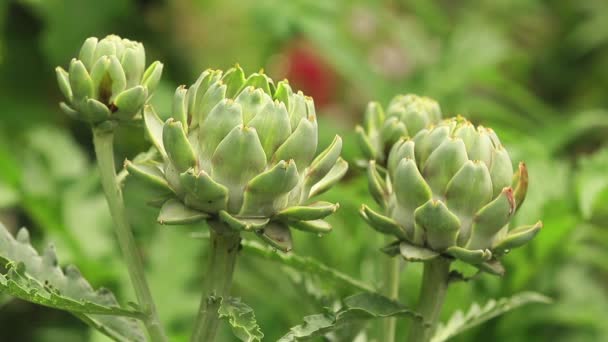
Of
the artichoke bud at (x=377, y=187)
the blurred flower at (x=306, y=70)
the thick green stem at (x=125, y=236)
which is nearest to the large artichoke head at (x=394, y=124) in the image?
the artichoke bud at (x=377, y=187)

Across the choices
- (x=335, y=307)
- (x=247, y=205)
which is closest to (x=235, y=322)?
(x=247, y=205)

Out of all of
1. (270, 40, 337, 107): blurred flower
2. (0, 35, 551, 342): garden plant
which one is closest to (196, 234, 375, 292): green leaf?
(0, 35, 551, 342): garden plant

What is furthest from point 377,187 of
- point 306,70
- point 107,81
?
point 306,70

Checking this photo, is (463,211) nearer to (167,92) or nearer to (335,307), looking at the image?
(335,307)

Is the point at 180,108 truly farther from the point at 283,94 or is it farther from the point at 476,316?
the point at 476,316

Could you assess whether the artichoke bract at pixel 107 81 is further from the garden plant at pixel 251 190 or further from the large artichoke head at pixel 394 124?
the large artichoke head at pixel 394 124

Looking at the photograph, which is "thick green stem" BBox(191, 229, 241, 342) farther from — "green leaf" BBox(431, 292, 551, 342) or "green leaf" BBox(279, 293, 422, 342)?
"green leaf" BBox(431, 292, 551, 342)
